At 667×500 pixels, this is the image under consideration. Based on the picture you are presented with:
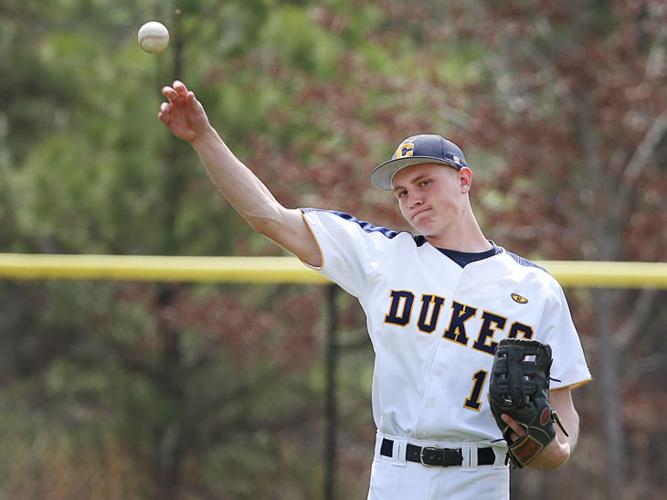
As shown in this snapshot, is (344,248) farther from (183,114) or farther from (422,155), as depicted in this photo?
(183,114)

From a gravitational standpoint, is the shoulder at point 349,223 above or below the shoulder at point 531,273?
above

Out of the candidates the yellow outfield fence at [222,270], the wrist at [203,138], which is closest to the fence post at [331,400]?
the yellow outfield fence at [222,270]

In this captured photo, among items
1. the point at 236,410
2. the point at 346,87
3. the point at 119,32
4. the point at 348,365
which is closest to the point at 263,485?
the point at 236,410

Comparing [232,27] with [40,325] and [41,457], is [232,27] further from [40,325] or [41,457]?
[41,457]

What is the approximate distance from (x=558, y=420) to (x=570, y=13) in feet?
14.9

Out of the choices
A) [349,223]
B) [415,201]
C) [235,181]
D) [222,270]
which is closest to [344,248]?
[349,223]

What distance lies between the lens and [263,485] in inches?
219

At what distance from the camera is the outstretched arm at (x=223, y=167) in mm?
2674

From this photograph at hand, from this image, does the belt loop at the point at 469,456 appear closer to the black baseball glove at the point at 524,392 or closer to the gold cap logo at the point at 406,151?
the black baseball glove at the point at 524,392

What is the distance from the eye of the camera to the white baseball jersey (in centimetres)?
275

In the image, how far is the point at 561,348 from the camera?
2.85m

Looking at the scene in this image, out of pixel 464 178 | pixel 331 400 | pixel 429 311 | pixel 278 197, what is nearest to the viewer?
pixel 429 311

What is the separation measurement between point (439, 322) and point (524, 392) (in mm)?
322

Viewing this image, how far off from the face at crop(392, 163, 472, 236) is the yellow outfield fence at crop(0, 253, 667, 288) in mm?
2282
